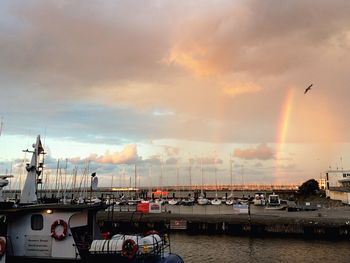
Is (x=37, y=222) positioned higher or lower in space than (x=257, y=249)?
higher

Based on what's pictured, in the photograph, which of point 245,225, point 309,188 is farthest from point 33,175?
point 309,188

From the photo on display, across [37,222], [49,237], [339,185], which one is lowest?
[49,237]

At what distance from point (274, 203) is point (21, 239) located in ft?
329

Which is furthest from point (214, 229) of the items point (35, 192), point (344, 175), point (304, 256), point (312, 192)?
point (312, 192)

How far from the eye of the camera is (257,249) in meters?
43.7

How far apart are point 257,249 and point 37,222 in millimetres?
30932

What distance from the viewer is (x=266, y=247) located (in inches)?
1757

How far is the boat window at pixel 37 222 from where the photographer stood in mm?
21291

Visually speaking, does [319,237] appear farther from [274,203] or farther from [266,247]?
[274,203]

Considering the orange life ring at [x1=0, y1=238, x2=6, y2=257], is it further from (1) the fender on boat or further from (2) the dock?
(2) the dock

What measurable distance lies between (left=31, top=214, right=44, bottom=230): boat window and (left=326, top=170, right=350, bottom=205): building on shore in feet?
324

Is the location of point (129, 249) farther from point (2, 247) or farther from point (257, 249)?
point (257, 249)

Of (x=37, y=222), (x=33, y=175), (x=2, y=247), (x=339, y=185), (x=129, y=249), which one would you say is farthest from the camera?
(x=339, y=185)

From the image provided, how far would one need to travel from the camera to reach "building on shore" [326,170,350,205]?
353 feet
